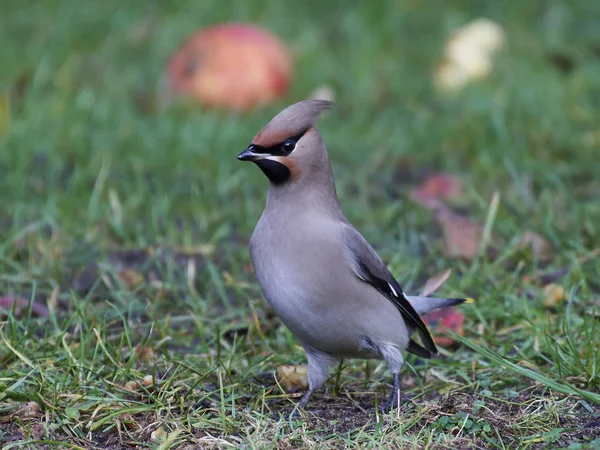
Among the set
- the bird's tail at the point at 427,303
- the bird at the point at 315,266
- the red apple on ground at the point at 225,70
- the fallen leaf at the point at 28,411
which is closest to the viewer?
the fallen leaf at the point at 28,411

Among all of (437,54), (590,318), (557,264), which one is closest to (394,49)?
Result: (437,54)

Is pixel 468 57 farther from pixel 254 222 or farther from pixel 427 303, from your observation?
pixel 427 303

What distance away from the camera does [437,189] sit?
6285mm

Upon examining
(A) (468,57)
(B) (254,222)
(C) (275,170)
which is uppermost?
(C) (275,170)

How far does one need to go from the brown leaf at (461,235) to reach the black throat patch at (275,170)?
5.40 ft

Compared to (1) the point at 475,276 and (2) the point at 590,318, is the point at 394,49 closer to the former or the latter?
(1) the point at 475,276

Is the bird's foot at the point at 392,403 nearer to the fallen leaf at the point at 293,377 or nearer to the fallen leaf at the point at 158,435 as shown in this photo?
the fallen leaf at the point at 293,377

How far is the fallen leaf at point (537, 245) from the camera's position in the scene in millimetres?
5266

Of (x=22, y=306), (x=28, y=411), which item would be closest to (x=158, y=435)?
(x=28, y=411)

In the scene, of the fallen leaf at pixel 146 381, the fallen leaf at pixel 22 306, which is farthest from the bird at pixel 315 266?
the fallen leaf at pixel 22 306

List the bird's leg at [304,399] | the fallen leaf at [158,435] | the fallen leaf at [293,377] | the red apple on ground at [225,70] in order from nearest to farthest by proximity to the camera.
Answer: the fallen leaf at [158,435]
the bird's leg at [304,399]
the fallen leaf at [293,377]
the red apple on ground at [225,70]

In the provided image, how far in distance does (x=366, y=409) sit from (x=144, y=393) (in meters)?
0.85

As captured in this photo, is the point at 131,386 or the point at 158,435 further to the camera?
the point at 131,386

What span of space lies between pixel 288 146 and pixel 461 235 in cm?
182
